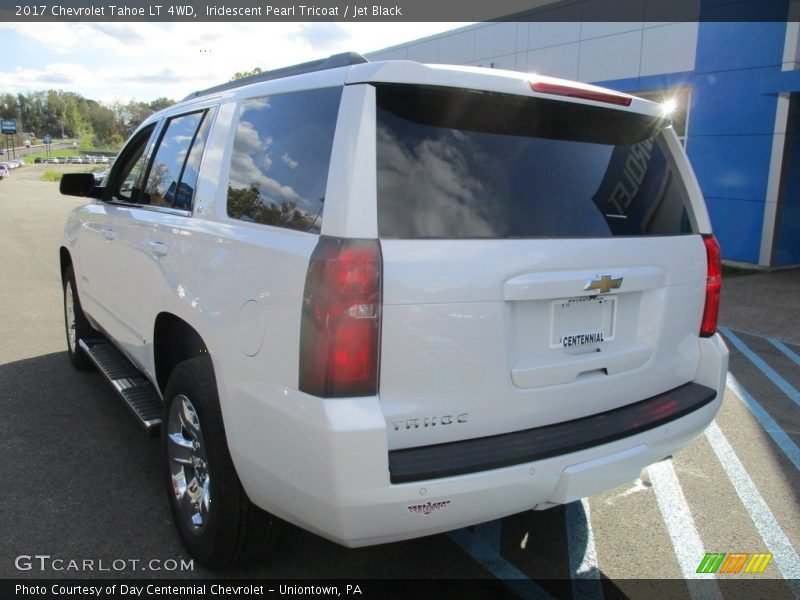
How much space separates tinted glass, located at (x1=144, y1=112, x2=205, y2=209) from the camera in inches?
128

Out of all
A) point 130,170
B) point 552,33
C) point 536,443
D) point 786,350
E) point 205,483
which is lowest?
point 786,350

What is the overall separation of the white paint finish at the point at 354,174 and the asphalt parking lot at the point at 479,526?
1618 mm

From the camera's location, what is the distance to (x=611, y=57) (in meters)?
15.4

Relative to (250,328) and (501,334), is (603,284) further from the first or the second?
(250,328)

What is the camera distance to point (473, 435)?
2314 millimetres

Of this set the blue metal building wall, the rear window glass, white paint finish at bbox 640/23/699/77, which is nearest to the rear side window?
the rear window glass

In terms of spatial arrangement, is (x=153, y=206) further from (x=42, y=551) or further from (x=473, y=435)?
(x=473, y=435)

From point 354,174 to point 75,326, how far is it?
415 cm

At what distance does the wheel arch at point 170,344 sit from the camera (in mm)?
3123

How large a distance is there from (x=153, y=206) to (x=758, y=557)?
11.8 feet

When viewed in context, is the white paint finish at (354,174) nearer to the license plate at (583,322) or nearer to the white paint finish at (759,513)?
the license plate at (583,322)

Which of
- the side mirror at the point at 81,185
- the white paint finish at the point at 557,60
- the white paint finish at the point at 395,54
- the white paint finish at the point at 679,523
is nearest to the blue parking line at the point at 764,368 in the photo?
the white paint finish at the point at 679,523

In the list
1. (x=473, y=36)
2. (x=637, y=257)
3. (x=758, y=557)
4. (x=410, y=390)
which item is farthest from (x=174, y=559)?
(x=473, y=36)

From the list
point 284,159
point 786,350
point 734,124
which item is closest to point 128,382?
point 284,159
